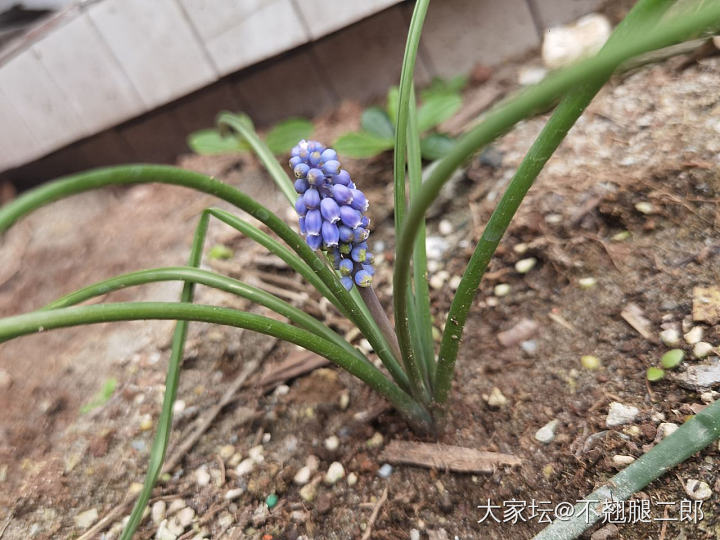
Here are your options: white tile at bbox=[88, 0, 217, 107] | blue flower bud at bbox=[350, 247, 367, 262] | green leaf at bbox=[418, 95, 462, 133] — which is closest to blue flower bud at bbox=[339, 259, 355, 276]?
blue flower bud at bbox=[350, 247, 367, 262]

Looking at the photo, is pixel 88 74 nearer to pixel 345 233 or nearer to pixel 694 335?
pixel 345 233

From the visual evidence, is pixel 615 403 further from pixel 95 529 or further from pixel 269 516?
pixel 95 529

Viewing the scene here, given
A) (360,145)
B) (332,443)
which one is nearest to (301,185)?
(332,443)

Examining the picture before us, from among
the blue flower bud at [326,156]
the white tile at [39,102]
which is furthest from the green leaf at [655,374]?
the white tile at [39,102]

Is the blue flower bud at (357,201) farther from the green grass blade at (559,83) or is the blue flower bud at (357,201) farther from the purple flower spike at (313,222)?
the green grass blade at (559,83)

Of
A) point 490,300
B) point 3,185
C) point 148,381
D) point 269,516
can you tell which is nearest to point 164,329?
point 148,381

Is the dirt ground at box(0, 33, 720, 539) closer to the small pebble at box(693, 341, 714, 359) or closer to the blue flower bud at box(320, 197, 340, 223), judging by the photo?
the small pebble at box(693, 341, 714, 359)

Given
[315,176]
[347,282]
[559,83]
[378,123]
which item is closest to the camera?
[559,83]
